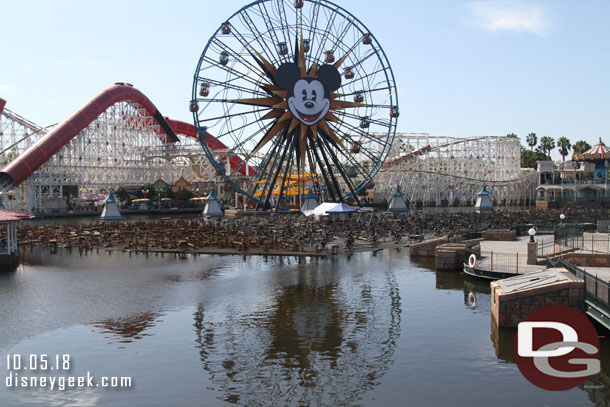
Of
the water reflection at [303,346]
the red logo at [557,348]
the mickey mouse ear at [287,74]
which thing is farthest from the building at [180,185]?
the red logo at [557,348]

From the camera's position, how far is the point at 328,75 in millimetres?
60156

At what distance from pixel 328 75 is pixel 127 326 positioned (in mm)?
44525

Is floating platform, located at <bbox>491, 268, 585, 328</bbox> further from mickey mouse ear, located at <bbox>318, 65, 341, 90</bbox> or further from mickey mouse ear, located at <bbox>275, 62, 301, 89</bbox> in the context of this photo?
mickey mouse ear, located at <bbox>318, 65, 341, 90</bbox>

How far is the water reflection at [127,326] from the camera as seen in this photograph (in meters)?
18.5

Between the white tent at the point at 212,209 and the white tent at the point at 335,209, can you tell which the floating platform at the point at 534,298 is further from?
the white tent at the point at 212,209

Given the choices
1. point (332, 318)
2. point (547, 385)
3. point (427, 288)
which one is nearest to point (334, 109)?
point (427, 288)

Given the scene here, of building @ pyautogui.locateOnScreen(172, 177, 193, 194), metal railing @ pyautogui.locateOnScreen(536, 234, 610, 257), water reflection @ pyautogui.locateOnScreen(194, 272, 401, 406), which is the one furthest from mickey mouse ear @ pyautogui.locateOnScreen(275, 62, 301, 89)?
building @ pyautogui.locateOnScreen(172, 177, 193, 194)

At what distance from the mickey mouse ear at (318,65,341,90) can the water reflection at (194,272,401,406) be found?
125 feet

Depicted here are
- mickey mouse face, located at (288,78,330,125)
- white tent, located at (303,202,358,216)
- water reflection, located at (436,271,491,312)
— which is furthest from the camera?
mickey mouse face, located at (288,78,330,125)

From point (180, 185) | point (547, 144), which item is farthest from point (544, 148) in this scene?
point (180, 185)

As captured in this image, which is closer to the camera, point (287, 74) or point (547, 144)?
point (287, 74)

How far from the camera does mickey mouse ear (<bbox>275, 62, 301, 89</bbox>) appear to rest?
188 ft

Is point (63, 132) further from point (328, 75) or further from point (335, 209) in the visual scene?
point (335, 209)

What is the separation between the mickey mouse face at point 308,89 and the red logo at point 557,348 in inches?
1676
